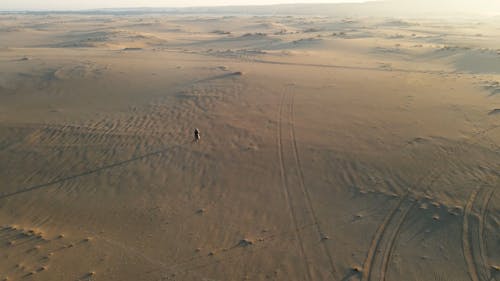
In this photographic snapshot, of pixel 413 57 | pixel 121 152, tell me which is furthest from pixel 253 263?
pixel 413 57

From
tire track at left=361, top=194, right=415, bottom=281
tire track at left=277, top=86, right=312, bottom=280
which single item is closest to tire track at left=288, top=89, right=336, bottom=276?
tire track at left=277, top=86, right=312, bottom=280

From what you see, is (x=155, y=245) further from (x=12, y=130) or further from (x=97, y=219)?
(x=12, y=130)

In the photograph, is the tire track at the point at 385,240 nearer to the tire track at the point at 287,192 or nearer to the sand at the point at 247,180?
the sand at the point at 247,180

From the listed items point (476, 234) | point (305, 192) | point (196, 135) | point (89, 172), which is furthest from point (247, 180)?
point (476, 234)

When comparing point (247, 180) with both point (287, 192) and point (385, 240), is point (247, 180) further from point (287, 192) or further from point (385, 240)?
point (385, 240)

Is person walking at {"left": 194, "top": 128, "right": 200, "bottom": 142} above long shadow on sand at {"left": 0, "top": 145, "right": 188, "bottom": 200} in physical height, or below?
above

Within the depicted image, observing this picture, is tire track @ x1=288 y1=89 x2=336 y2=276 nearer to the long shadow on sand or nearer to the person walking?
the person walking
